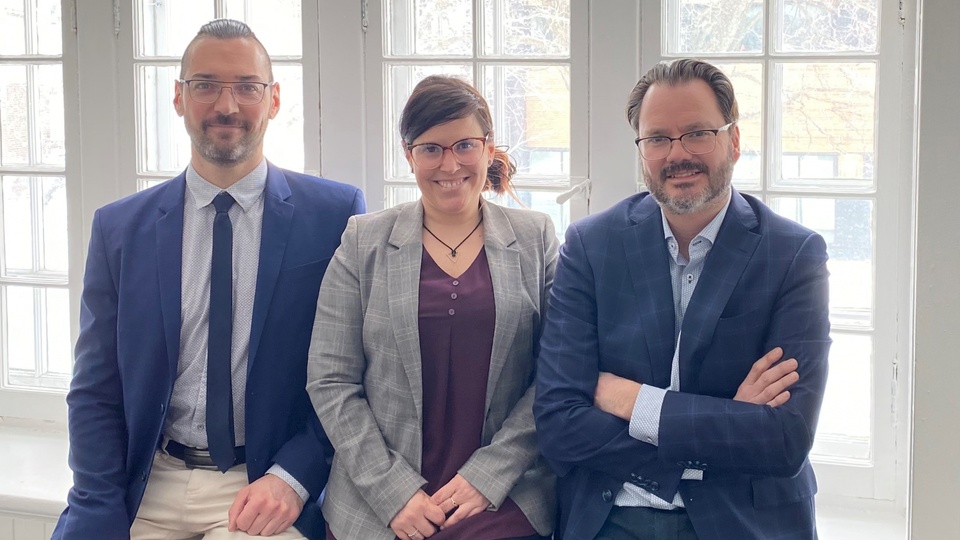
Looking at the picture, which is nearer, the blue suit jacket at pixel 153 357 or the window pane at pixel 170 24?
the blue suit jacket at pixel 153 357

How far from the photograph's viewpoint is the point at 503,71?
2.87 m

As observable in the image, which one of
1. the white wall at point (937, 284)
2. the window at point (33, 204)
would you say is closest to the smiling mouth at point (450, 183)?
the white wall at point (937, 284)

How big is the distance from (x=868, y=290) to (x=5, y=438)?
2.72 metres

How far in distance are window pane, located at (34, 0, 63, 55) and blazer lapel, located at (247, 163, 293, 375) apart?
1.25 m

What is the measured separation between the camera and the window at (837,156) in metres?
2.58

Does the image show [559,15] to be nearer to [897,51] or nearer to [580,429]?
[897,51]

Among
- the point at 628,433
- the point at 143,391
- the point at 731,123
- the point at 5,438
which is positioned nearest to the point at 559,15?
the point at 731,123

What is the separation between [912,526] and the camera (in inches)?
91.4

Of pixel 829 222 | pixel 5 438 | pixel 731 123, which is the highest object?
pixel 731 123

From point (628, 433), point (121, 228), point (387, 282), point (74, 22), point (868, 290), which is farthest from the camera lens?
point (74, 22)

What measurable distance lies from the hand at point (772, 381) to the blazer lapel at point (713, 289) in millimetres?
113

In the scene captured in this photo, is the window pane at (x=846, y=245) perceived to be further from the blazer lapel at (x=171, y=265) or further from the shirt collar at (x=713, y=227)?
the blazer lapel at (x=171, y=265)

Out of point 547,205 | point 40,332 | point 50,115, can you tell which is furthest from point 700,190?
point 40,332

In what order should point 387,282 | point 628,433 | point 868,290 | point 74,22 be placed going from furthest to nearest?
point 74,22, point 868,290, point 387,282, point 628,433
